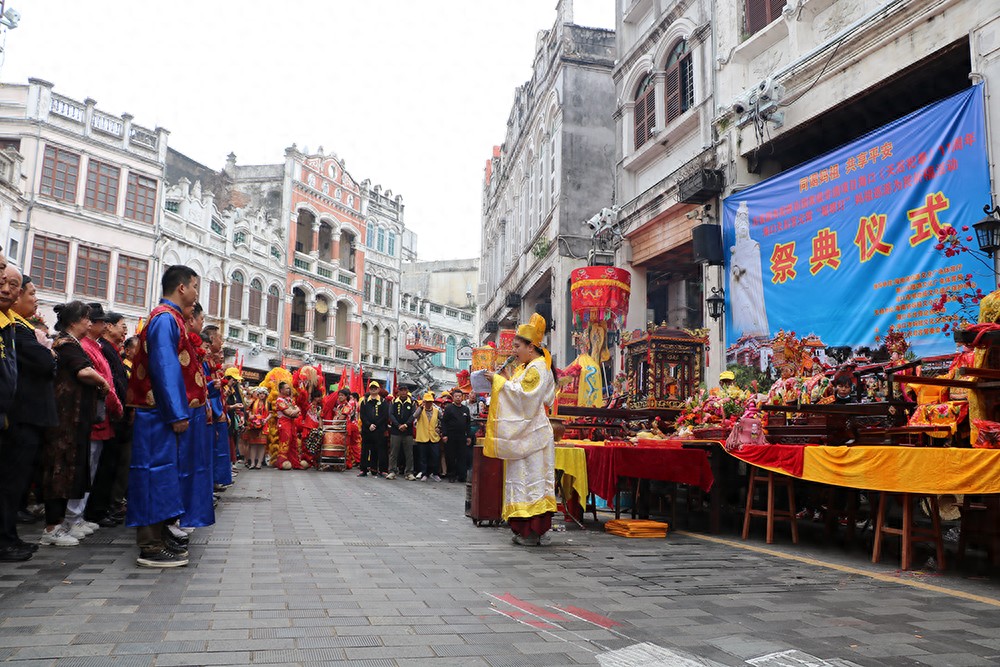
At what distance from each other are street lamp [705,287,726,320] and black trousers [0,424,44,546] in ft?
34.0

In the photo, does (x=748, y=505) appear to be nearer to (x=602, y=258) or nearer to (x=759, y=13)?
(x=759, y=13)

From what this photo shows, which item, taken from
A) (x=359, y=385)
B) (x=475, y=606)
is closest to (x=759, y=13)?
(x=475, y=606)

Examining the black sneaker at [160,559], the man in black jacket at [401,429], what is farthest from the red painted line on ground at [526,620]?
the man in black jacket at [401,429]

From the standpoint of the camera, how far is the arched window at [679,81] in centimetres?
1533

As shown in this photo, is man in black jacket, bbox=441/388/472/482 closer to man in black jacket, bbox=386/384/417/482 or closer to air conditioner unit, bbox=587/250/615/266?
man in black jacket, bbox=386/384/417/482

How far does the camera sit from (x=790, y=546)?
6.51m

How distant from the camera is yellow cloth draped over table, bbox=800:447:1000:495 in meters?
4.68

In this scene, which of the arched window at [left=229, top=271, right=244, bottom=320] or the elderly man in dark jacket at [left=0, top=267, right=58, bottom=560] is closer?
the elderly man in dark jacket at [left=0, top=267, right=58, bottom=560]

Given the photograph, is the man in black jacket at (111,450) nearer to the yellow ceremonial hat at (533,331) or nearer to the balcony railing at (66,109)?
the yellow ceremonial hat at (533,331)

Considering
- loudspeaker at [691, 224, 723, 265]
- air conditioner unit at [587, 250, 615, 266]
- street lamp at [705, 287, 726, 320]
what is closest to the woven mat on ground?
street lamp at [705, 287, 726, 320]

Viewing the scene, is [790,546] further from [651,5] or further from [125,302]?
[125,302]

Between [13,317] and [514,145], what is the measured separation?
24753 millimetres

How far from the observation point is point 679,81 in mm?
15539

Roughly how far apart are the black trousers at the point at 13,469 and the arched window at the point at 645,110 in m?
14.0
